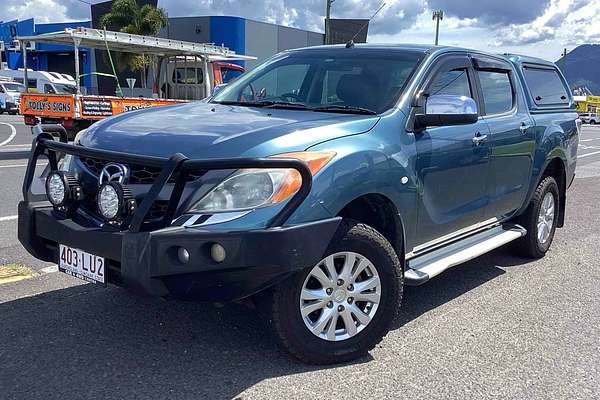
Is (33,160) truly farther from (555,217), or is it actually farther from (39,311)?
(555,217)

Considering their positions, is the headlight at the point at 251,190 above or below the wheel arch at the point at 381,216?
above

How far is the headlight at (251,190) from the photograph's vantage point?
9.95 ft

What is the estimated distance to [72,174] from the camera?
350 cm

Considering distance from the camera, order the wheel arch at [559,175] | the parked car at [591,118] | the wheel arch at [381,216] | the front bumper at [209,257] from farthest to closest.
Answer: the parked car at [591,118] < the wheel arch at [559,175] < the wheel arch at [381,216] < the front bumper at [209,257]

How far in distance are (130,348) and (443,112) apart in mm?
2359

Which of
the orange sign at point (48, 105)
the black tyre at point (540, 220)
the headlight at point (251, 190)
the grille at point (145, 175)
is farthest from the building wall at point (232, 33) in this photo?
the headlight at point (251, 190)

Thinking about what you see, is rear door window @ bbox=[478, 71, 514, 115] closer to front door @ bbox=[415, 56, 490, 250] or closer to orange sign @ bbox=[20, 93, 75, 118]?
front door @ bbox=[415, 56, 490, 250]

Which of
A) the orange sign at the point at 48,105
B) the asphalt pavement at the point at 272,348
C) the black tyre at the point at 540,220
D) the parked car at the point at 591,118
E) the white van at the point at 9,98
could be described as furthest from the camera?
the parked car at the point at 591,118

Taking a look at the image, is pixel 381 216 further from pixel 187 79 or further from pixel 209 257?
pixel 187 79

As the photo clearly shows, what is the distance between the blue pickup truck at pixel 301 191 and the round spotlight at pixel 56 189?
14mm

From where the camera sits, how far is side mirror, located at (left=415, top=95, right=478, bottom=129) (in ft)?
12.8

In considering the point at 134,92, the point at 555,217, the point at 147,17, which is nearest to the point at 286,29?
the point at 147,17

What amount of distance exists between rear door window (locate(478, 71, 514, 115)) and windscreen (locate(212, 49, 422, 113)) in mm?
854

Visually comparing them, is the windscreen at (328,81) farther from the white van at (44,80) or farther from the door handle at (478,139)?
the white van at (44,80)
